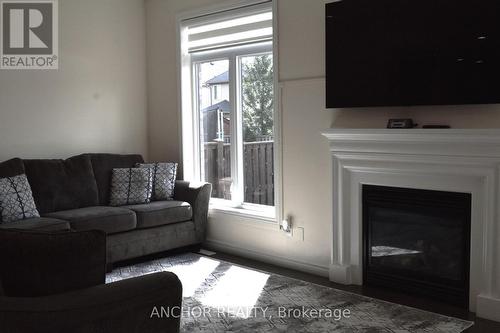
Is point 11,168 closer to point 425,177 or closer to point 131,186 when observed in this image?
point 131,186

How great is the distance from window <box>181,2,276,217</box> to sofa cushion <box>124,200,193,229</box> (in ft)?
1.62

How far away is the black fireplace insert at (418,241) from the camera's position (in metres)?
3.72

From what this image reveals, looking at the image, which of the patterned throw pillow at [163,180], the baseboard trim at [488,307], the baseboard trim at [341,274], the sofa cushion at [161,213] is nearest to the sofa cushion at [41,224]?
the sofa cushion at [161,213]

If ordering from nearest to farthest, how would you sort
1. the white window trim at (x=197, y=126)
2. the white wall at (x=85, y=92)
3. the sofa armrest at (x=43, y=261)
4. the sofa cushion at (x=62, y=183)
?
the sofa armrest at (x=43, y=261) < the white window trim at (x=197, y=126) < the sofa cushion at (x=62, y=183) < the white wall at (x=85, y=92)

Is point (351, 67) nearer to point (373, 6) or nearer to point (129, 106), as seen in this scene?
point (373, 6)

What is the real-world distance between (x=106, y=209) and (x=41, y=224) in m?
0.70

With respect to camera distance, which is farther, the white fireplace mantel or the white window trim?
the white window trim

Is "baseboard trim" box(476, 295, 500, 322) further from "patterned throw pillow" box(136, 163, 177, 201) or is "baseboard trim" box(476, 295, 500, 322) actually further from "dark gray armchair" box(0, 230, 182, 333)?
"patterned throw pillow" box(136, 163, 177, 201)

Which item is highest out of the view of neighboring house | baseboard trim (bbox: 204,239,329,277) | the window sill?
the view of neighboring house

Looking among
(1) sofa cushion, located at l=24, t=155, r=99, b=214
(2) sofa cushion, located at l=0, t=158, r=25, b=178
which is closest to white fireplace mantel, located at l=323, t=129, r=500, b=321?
(1) sofa cushion, located at l=24, t=155, r=99, b=214

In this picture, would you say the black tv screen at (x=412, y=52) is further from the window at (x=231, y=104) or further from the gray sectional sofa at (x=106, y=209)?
the gray sectional sofa at (x=106, y=209)

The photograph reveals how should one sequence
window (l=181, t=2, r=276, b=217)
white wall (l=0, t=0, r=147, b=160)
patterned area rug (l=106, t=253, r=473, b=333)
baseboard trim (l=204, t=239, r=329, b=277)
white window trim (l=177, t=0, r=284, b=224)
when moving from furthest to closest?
1. white wall (l=0, t=0, r=147, b=160)
2. window (l=181, t=2, r=276, b=217)
3. white window trim (l=177, t=0, r=284, b=224)
4. baseboard trim (l=204, t=239, r=329, b=277)
5. patterned area rug (l=106, t=253, r=473, b=333)

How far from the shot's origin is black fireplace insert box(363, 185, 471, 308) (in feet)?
12.2

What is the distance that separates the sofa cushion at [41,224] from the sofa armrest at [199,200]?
1352 mm
